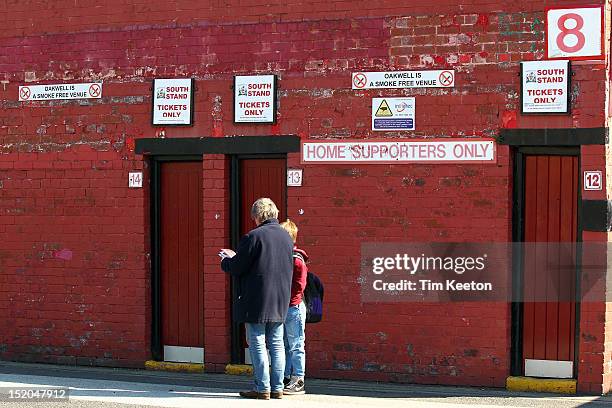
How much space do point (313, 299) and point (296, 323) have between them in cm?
33

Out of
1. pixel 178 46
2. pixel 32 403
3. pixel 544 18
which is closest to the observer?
pixel 32 403

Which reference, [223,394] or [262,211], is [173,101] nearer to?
[262,211]

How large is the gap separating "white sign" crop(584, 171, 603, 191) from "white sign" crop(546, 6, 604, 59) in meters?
1.11

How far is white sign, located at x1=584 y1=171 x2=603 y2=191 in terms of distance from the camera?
11.4 meters

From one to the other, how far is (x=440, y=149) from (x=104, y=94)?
4.02 m

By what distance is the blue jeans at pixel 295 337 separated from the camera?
1120 cm

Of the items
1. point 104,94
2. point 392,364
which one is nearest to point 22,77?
point 104,94

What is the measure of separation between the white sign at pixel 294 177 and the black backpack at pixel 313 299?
5.06ft

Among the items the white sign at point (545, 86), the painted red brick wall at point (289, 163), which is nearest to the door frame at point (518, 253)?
the painted red brick wall at point (289, 163)

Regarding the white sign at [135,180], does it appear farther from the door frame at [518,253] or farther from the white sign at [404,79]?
the door frame at [518,253]

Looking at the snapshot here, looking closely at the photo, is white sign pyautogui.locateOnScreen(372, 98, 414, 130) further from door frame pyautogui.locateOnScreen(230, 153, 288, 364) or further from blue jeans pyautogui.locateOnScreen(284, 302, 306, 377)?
blue jeans pyautogui.locateOnScreen(284, 302, 306, 377)

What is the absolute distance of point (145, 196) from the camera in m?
13.4

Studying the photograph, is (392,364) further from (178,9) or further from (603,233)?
(178,9)

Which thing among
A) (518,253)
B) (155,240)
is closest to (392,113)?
(518,253)
